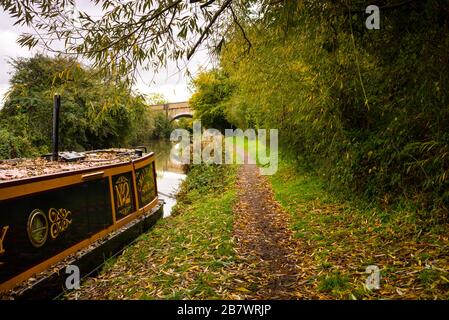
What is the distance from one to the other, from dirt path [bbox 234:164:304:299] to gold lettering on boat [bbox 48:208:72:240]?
2.12m

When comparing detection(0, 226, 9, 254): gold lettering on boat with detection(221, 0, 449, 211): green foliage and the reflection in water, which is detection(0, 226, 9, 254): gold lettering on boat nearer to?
detection(221, 0, 449, 211): green foliage

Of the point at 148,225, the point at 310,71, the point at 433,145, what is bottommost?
the point at 148,225

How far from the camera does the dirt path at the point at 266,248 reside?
11.2 ft

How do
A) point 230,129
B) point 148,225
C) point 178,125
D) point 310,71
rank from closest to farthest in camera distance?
point 310,71, point 148,225, point 230,129, point 178,125

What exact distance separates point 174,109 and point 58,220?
39655mm

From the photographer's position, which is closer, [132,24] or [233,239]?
[132,24]

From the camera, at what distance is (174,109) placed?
42781mm

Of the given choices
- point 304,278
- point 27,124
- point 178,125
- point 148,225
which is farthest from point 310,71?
point 178,125

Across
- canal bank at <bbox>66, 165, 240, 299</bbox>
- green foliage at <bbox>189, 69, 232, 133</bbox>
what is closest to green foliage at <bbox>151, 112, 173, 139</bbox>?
green foliage at <bbox>189, 69, 232, 133</bbox>

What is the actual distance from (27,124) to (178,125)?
31.8 metres

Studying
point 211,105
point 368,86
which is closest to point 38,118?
point 368,86

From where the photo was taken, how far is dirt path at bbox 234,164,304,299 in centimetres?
342

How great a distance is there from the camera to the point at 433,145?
3654 mm

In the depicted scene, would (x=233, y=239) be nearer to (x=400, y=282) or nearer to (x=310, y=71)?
(x=400, y=282)
